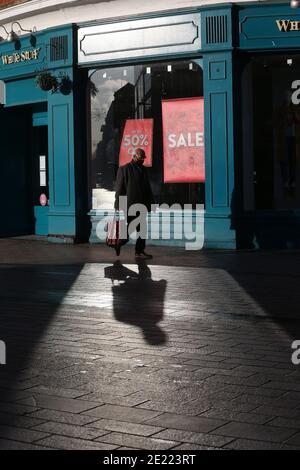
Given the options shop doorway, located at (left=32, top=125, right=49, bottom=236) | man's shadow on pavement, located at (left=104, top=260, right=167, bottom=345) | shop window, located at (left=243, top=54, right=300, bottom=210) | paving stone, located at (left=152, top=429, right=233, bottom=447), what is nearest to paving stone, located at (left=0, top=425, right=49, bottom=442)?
paving stone, located at (left=152, top=429, right=233, bottom=447)

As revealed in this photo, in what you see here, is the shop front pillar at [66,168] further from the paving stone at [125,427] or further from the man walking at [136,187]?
the paving stone at [125,427]

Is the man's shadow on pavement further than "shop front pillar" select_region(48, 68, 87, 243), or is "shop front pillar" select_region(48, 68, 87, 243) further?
"shop front pillar" select_region(48, 68, 87, 243)

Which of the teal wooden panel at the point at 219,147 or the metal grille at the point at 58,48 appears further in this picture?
the metal grille at the point at 58,48

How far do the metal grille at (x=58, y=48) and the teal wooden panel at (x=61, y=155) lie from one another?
0.93 metres

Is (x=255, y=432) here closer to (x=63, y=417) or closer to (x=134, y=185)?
(x=63, y=417)

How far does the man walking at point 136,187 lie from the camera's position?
1429cm

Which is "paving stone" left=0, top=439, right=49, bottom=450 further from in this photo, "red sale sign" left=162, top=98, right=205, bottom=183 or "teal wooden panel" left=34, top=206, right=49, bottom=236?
"teal wooden panel" left=34, top=206, right=49, bottom=236

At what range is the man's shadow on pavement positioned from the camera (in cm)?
771

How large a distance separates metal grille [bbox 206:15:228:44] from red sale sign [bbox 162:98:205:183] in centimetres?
114

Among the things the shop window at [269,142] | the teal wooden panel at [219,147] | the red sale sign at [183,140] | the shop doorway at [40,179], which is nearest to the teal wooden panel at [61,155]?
the shop doorway at [40,179]

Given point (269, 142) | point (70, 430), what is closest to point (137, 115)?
point (269, 142)

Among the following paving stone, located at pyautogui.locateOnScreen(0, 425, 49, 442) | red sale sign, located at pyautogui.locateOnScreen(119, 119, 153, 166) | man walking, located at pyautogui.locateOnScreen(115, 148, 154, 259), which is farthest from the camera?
red sale sign, located at pyautogui.locateOnScreen(119, 119, 153, 166)
